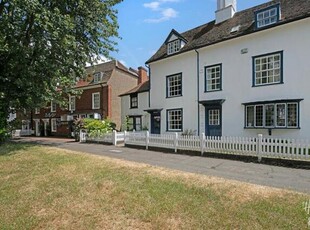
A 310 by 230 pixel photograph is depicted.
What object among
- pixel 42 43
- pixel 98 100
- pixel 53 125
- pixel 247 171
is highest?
pixel 42 43

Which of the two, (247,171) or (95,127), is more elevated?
(95,127)

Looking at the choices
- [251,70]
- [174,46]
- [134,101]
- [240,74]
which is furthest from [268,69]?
[134,101]

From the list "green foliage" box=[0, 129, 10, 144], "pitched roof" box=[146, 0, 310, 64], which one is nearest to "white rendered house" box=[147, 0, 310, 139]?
"pitched roof" box=[146, 0, 310, 64]

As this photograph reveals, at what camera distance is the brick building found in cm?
3184

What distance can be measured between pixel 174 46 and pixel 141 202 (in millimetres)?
17457

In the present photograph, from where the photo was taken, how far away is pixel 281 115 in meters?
14.7

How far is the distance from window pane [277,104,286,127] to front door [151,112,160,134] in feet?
34.4

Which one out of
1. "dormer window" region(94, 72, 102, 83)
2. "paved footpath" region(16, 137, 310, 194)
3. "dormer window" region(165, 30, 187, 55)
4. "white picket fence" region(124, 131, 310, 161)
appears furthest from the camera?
"dormer window" region(94, 72, 102, 83)

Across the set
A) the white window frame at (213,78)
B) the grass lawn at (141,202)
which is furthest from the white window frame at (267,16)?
the grass lawn at (141,202)

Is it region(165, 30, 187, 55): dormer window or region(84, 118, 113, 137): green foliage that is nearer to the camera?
region(165, 30, 187, 55): dormer window

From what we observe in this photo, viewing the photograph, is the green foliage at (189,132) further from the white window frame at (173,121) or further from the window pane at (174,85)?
the window pane at (174,85)

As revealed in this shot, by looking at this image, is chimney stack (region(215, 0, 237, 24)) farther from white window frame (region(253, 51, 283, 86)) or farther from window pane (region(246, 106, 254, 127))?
window pane (region(246, 106, 254, 127))

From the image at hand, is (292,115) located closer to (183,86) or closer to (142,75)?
(183,86)

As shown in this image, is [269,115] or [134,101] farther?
[134,101]
